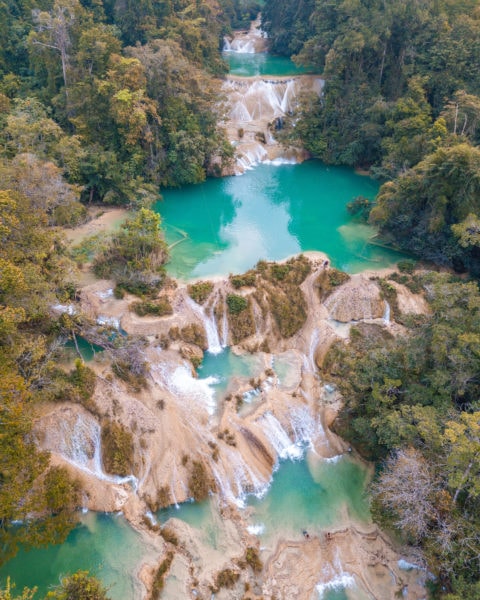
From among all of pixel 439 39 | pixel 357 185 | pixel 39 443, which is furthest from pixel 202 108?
pixel 39 443

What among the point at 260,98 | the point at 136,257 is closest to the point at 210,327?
the point at 136,257

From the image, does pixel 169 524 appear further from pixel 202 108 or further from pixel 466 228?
pixel 202 108

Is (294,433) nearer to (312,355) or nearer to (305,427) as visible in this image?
(305,427)

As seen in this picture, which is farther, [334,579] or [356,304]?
[356,304]

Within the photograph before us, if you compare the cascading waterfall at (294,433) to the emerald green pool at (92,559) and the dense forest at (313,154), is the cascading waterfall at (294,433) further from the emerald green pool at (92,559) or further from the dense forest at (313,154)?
the emerald green pool at (92,559)

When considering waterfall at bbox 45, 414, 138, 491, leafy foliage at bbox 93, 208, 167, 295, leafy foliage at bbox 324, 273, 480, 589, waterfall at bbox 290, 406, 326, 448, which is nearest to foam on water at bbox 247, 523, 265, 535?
waterfall at bbox 290, 406, 326, 448

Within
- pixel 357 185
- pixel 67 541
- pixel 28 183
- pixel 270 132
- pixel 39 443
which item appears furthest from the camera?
pixel 270 132
